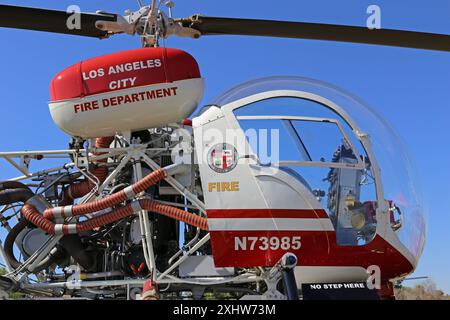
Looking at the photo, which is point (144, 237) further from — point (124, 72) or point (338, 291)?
point (338, 291)

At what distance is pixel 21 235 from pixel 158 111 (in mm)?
2470

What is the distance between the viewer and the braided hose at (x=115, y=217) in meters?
5.38

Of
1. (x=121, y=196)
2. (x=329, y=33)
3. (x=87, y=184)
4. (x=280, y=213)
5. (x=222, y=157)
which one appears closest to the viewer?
(x=280, y=213)

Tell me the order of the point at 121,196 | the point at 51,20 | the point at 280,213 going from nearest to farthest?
the point at 280,213, the point at 121,196, the point at 51,20

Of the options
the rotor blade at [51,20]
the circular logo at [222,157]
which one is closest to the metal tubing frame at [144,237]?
the circular logo at [222,157]

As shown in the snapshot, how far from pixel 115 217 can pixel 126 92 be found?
148cm

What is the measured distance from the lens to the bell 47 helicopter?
16.8 ft

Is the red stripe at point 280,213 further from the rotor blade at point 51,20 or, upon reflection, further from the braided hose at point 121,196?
the rotor blade at point 51,20

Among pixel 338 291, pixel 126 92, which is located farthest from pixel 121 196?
pixel 338 291

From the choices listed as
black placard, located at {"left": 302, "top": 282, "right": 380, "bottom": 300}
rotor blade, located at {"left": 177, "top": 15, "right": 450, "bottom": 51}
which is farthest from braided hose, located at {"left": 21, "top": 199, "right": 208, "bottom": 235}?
rotor blade, located at {"left": 177, "top": 15, "right": 450, "bottom": 51}

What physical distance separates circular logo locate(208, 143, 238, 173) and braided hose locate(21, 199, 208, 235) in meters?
0.61

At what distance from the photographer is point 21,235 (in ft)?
20.3

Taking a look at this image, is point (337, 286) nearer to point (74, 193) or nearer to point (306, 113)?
point (306, 113)

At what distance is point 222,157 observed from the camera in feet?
17.2
